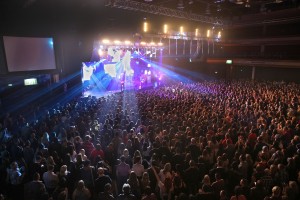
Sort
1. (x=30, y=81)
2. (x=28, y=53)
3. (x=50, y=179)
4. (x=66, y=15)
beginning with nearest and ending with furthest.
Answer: (x=50, y=179) < (x=66, y=15) < (x=28, y=53) < (x=30, y=81)

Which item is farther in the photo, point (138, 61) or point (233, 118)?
point (138, 61)

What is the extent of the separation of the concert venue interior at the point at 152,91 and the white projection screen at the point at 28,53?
A: 0.20 feet

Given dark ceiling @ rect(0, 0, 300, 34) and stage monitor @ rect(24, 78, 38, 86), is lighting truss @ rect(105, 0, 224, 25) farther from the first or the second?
stage monitor @ rect(24, 78, 38, 86)

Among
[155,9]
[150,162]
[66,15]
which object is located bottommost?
[150,162]

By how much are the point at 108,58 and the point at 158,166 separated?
23239mm

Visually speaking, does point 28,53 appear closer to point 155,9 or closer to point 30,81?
point 30,81

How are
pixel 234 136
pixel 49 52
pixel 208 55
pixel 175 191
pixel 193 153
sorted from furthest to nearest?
1. pixel 208 55
2. pixel 49 52
3. pixel 234 136
4. pixel 193 153
5. pixel 175 191

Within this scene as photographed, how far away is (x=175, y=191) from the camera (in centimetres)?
557

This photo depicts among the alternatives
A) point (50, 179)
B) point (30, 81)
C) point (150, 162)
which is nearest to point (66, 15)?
point (30, 81)

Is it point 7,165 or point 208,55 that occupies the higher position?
point 208,55

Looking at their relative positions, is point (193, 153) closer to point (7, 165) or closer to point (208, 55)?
point (7, 165)

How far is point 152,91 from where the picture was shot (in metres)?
20.4

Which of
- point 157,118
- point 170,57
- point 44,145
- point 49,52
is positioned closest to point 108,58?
point 170,57

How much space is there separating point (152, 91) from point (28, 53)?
9.26 meters
